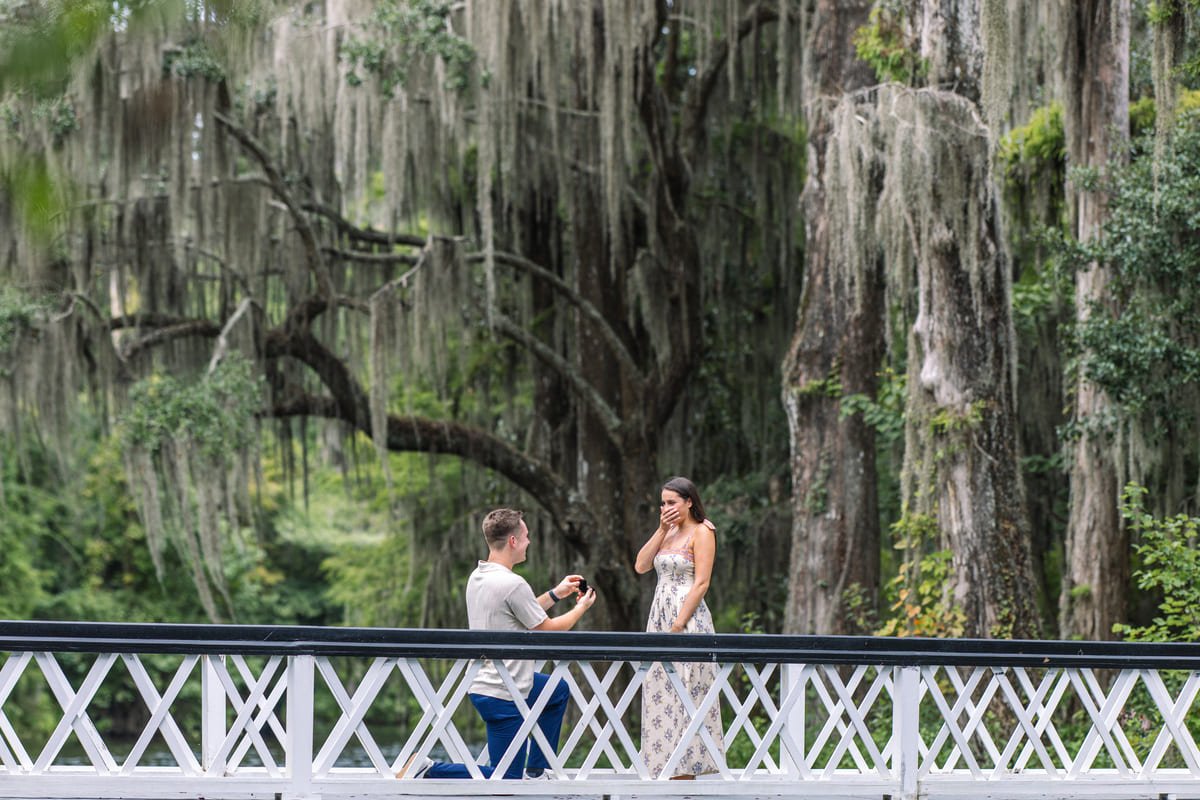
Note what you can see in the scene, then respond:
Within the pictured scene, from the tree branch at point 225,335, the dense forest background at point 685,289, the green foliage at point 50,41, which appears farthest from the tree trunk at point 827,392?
the green foliage at point 50,41

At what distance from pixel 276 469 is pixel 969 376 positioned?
62.7 feet

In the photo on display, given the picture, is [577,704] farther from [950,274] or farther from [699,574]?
[950,274]

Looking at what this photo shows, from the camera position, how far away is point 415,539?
17469mm

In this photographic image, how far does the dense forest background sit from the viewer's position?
9844 millimetres

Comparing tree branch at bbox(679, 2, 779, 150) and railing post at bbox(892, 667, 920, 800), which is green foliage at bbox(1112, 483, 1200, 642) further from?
tree branch at bbox(679, 2, 779, 150)

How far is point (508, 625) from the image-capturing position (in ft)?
17.0

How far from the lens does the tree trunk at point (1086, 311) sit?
10492 mm

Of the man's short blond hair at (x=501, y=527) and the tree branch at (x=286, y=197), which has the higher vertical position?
the tree branch at (x=286, y=197)

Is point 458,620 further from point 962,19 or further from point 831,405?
point 962,19

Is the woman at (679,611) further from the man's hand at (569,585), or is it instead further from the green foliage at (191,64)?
the green foliage at (191,64)

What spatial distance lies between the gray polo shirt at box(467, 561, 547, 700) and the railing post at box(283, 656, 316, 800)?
700 mm

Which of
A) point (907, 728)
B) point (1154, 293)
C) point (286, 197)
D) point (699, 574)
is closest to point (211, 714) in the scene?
point (699, 574)

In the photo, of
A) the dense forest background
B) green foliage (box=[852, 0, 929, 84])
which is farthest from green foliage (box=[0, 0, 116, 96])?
green foliage (box=[852, 0, 929, 84])

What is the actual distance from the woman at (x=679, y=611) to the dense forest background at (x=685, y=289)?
155 inches
